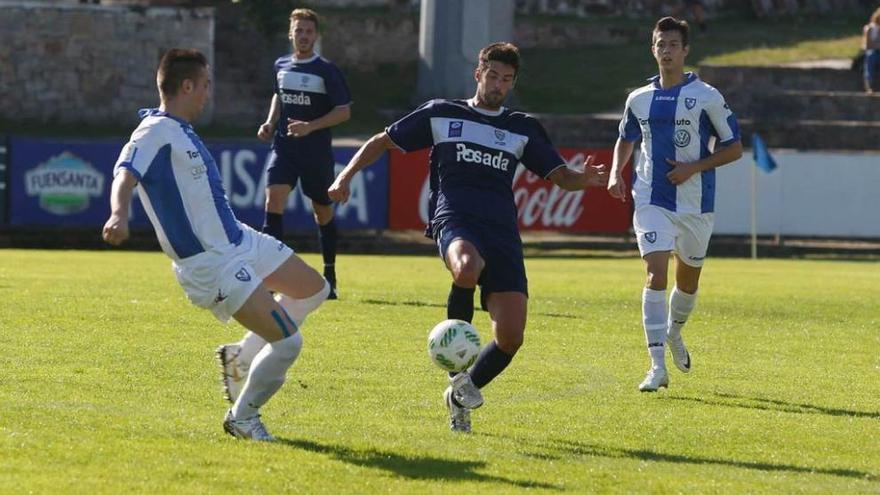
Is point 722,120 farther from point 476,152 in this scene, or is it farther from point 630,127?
point 476,152

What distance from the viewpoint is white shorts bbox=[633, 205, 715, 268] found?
11.0 m

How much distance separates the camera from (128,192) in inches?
301

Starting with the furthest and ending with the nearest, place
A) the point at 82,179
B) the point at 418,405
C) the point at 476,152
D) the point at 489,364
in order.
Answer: the point at 82,179 → the point at 418,405 → the point at 476,152 → the point at 489,364

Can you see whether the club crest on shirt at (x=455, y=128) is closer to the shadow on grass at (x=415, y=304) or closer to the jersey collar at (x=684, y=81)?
the jersey collar at (x=684, y=81)

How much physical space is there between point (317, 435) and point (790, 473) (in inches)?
89.0

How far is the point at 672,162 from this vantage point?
1108 centimetres

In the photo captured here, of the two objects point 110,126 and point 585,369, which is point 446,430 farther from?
point 110,126

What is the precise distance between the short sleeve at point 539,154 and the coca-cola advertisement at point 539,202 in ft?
59.6

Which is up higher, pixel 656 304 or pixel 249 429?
pixel 656 304

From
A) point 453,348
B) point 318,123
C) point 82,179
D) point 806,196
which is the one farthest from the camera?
point 806,196

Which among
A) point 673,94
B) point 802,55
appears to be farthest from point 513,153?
point 802,55

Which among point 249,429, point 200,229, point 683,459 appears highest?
point 200,229

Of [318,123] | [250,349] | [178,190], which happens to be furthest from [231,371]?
[318,123]

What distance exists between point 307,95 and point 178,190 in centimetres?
754
